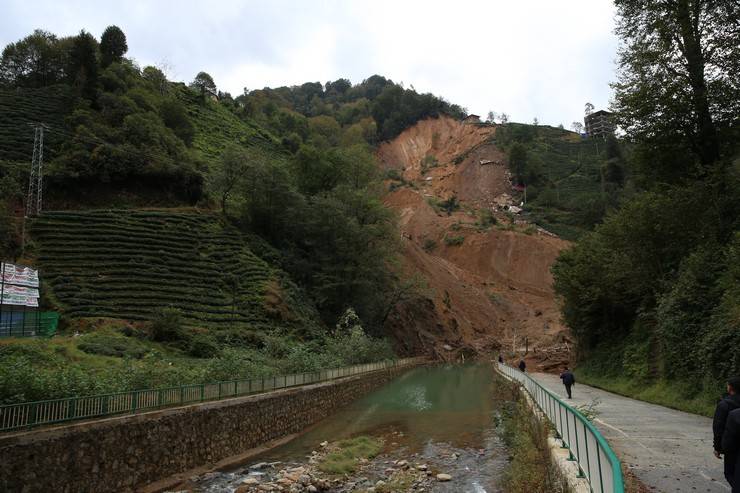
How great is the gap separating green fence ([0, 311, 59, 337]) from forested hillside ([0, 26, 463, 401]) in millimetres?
895

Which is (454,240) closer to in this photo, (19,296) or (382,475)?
(19,296)

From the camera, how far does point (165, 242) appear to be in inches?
1665

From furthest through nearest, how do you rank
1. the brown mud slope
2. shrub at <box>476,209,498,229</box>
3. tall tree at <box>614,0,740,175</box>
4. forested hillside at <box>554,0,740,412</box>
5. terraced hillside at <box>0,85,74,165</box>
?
shrub at <box>476,209,498,229</box> → the brown mud slope → terraced hillside at <box>0,85,74,165</box> → tall tree at <box>614,0,740,175</box> → forested hillside at <box>554,0,740,412</box>

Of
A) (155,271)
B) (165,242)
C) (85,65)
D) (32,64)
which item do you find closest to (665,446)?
(155,271)

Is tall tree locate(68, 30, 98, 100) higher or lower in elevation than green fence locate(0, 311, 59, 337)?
higher

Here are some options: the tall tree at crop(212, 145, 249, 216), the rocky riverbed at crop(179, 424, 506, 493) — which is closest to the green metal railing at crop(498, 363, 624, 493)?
the rocky riverbed at crop(179, 424, 506, 493)

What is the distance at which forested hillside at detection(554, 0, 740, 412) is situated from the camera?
18.2 m

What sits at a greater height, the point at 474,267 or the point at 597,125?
the point at 597,125

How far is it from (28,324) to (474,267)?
72404 millimetres

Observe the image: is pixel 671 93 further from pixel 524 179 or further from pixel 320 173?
pixel 524 179

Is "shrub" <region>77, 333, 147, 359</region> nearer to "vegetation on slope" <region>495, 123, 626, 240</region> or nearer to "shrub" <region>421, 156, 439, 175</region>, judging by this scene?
"vegetation on slope" <region>495, 123, 626, 240</region>

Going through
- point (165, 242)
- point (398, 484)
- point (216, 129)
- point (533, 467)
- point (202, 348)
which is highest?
point (216, 129)

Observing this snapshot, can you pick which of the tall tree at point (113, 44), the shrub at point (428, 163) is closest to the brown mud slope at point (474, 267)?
the shrub at point (428, 163)

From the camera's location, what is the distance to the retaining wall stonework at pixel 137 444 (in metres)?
9.94
